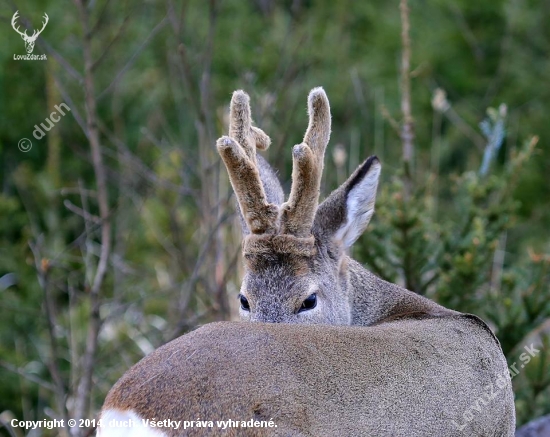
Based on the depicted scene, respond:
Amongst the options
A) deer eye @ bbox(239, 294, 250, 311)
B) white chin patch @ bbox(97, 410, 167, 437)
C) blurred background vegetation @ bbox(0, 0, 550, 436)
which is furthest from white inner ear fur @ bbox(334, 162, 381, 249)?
white chin patch @ bbox(97, 410, 167, 437)

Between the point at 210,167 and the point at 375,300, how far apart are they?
2671 mm

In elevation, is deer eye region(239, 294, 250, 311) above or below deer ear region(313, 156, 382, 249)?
below

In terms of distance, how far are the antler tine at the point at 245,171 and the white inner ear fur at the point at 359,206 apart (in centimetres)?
53

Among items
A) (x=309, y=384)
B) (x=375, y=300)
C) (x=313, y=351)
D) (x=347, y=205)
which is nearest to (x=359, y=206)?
(x=347, y=205)

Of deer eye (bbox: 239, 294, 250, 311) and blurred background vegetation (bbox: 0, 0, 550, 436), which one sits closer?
deer eye (bbox: 239, 294, 250, 311)

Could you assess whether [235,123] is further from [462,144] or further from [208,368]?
[462,144]

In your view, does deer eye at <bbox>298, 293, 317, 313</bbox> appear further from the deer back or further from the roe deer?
the deer back

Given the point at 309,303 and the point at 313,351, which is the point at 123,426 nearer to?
the point at 313,351

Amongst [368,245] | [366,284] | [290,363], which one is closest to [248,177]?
[366,284]

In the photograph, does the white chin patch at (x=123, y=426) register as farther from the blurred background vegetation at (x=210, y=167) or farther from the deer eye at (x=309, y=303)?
the blurred background vegetation at (x=210, y=167)

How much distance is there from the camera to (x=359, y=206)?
5.06 meters

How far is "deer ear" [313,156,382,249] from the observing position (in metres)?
4.90

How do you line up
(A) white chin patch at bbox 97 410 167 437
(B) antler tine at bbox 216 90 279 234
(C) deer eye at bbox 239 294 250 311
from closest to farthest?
(A) white chin patch at bbox 97 410 167 437 < (B) antler tine at bbox 216 90 279 234 < (C) deer eye at bbox 239 294 250 311

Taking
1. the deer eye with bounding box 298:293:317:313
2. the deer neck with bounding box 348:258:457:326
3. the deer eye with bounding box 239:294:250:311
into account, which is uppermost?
the deer eye with bounding box 298:293:317:313
